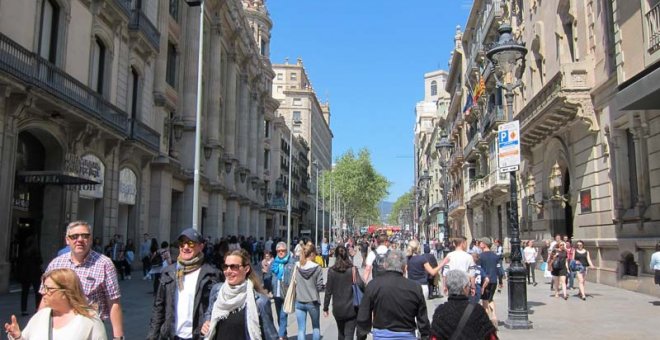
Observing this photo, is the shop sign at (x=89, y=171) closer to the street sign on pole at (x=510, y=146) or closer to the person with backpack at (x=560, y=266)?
the street sign on pole at (x=510, y=146)

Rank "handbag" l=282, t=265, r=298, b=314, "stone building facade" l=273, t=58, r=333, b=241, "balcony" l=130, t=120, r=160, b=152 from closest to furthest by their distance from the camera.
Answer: "handbag" l=282, t=265, r=298, b=314 < "balcony" l=130, t=120, r=160, b=152 < "stone building facade" l=273, t=58, r=333, b=241

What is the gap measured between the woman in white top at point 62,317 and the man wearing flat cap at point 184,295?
1.36 m

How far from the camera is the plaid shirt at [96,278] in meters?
4.59

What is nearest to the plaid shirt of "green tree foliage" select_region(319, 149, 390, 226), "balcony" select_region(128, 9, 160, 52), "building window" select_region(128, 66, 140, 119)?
"balcony" select_region(128, 9, 160, 52)

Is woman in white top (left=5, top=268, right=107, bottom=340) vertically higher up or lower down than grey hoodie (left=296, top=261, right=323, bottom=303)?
higher up

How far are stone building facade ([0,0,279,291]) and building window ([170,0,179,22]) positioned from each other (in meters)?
0.06

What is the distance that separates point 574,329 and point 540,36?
59.1 feet

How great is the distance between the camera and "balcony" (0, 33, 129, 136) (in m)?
14.9

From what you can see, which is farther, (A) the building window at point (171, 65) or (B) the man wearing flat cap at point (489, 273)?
(A) the building window at point (171, 65)

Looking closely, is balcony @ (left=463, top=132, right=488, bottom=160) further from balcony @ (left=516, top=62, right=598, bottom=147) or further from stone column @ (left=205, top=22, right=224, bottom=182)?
stone column @ (left=205, top=22, right=224, bottom=182)

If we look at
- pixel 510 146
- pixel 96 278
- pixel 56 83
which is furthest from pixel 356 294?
pixel 56 83

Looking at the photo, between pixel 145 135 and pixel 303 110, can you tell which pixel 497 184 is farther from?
pixel 303 110

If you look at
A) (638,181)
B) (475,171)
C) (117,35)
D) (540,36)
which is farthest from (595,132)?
(475,171)

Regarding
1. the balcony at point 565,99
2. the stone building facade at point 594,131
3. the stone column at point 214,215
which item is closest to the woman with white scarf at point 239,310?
the stone building facade at point 594,131
